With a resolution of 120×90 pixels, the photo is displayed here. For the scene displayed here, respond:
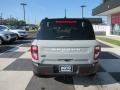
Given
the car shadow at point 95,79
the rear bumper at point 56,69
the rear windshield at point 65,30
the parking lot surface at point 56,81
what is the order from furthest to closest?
the car shadow at point 95,79, the rear windshield at point 65,30, the parking lot surface at point 56,81, the rear bumper at point 56,69

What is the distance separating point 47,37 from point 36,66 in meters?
0.89

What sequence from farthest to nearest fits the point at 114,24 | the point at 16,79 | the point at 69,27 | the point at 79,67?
the point at 114,24, the point at 16,79, the point at 69,27, the point at 79,67

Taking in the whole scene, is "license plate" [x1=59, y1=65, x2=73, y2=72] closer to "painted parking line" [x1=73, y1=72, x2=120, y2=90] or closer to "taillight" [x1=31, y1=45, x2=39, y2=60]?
"painted parking line" [x1=73, y1=72, x2=120, y2=90]

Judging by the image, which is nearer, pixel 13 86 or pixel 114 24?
pixel 13 86

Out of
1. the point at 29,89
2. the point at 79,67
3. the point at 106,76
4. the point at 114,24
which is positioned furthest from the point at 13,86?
the point at 114,24

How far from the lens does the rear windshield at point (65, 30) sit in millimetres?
8086

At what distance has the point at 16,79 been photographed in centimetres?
898

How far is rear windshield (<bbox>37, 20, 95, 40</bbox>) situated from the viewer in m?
8.09

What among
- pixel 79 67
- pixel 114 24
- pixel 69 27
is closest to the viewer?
pixel 79 67

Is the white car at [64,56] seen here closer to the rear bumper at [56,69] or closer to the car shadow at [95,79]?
the rear bumper at [56,69]

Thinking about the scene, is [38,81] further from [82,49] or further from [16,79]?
[82,49]

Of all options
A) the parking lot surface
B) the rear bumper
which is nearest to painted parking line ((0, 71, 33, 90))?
the parking lot surface

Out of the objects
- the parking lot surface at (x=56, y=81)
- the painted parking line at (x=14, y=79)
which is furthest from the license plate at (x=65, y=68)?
the painted parking line at (x=14, y=79)

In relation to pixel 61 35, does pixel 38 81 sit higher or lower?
lower
